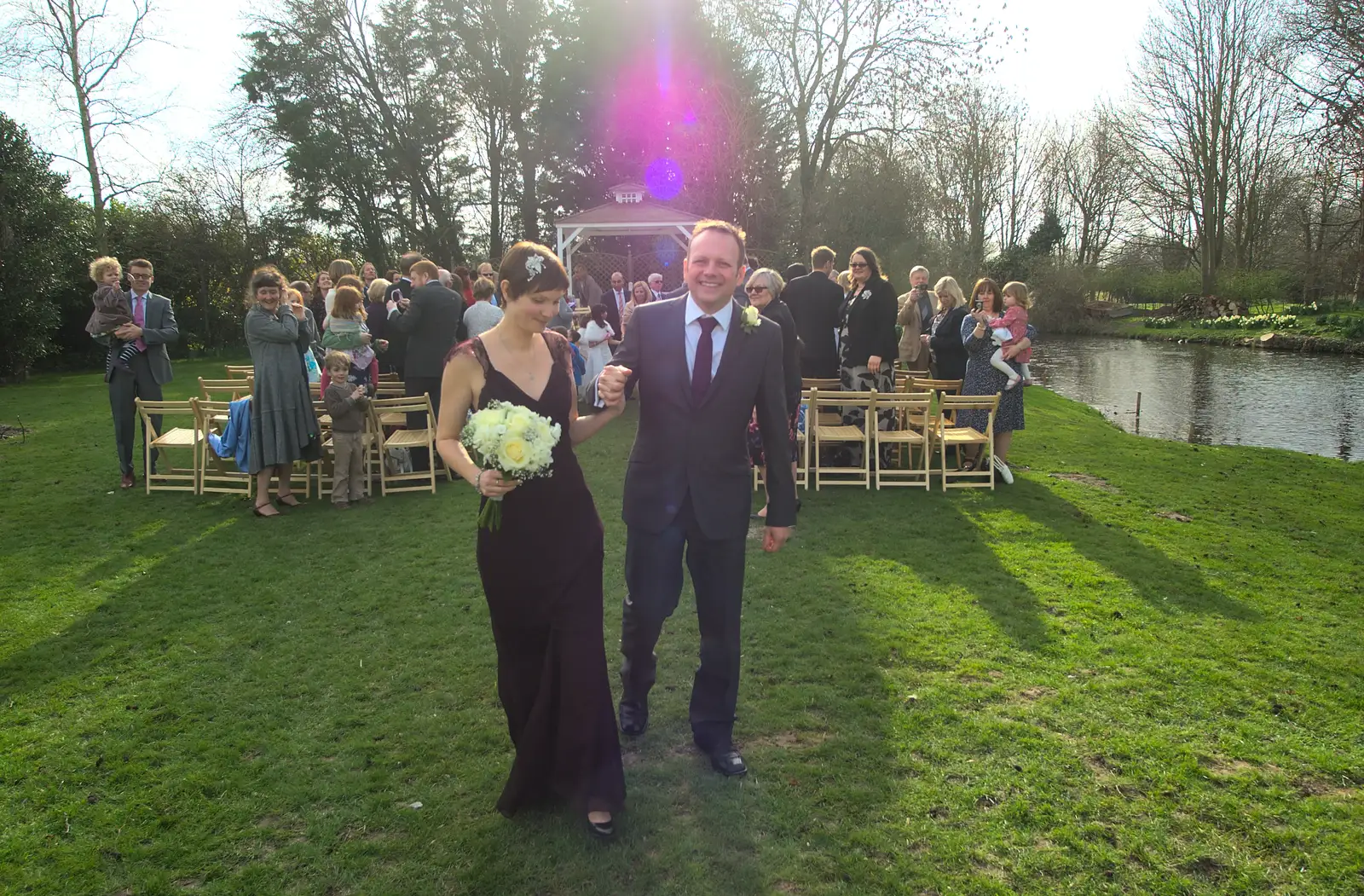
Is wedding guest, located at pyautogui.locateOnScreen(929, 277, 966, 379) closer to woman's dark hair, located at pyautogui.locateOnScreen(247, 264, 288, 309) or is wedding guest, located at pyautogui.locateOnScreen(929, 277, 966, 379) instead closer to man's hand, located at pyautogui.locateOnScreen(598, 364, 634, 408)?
woman's dark hair, located at pyautogui.locateOnScreen(247, 264, 288, 309)

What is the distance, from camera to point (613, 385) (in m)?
3.19

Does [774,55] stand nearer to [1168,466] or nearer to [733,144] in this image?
[733,144]

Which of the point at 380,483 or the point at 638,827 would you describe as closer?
the point at 638,827

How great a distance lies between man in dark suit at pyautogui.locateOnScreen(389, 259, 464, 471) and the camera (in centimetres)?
A: 911

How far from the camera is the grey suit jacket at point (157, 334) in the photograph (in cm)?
862

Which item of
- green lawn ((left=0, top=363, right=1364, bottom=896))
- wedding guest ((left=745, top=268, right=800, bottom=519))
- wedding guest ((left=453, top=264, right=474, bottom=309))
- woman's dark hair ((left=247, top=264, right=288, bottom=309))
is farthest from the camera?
wedding guest ((left=453, top=264, right=474, bottom=309))

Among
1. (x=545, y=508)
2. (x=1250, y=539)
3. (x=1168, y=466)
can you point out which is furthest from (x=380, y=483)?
(x=1168, y=466)

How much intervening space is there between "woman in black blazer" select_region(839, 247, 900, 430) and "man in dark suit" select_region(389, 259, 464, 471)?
176 inches

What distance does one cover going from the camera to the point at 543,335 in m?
3.43

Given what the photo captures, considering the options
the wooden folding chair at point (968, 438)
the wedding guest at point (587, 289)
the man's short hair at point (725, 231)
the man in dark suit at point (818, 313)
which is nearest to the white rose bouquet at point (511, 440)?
the man's short hair at point (725, 231)

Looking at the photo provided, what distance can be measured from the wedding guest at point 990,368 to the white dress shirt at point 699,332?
6303mm

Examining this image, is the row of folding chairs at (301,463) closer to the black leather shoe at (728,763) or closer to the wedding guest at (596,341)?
the wedding guest at (596,341)

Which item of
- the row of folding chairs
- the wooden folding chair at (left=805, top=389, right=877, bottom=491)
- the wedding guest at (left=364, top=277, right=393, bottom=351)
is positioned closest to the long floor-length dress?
the wooden folding chair at (left=805, top=389, right=877, bottom=491)

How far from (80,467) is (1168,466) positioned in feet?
45.3
